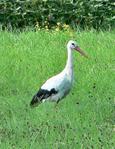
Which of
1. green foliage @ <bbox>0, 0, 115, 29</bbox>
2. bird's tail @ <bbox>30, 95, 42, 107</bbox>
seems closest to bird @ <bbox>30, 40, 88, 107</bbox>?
bird's tail @ <bbox>30, 95, 42, 107</bbox>

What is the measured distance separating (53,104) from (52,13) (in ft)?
19.6

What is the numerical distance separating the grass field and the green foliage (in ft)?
4.91

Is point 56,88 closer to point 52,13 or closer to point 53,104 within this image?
point 53,104

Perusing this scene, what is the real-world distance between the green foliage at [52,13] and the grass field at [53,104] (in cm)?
150

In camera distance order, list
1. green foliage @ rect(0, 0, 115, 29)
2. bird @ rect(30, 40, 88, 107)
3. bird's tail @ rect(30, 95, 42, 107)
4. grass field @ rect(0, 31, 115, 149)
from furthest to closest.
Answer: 1. green foliage @ rect(0, 0, 115, 29)
2. bird @ rect(30, 40, 88, 107)
3. bird's tail @ rect(30, 95, 42, 107)
4. grass field @ rect(0, 31, 115, 149)

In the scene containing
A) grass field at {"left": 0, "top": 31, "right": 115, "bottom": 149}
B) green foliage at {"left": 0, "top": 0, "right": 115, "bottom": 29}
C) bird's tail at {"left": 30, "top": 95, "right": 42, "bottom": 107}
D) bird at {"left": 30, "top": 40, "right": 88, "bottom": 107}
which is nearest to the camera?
grass field at {"left": 0, "top": 31, "right": 115, "bottom": 149}

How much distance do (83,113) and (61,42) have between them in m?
4.10

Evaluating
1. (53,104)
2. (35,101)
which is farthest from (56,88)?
(35,101)

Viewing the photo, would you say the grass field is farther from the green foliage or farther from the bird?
the green foliage

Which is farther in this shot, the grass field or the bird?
the bird

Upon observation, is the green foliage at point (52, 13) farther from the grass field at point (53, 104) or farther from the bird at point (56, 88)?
the bird at point (56, 88)

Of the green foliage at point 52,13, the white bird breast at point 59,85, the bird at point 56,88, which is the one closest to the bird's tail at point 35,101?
the bird at point 56,88

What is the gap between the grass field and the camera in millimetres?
7848

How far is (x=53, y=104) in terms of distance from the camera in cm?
941
